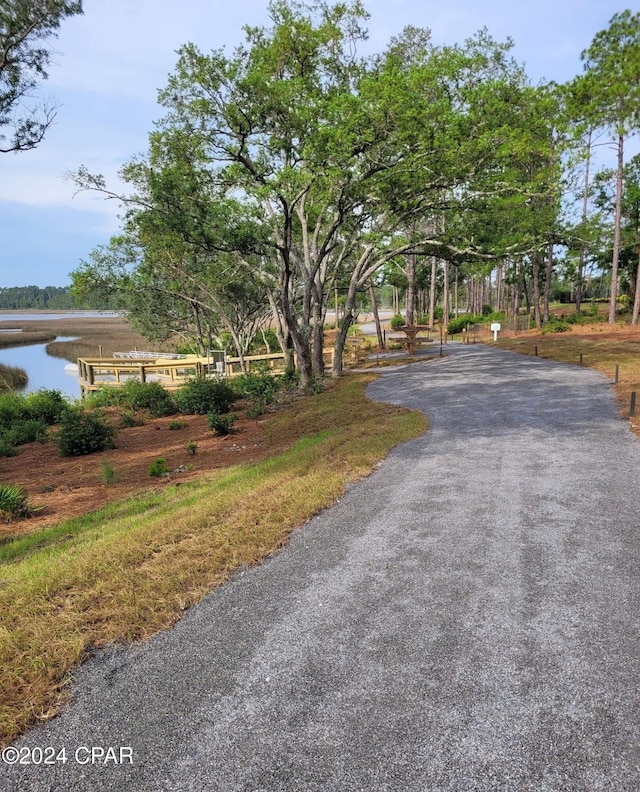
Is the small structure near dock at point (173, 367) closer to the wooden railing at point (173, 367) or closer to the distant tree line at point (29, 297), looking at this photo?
the wooden railing at point (173, 367)

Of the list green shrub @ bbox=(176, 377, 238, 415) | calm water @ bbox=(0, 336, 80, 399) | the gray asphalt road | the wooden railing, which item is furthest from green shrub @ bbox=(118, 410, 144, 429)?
calm water @ bbox=(0, 336, 80, 399)

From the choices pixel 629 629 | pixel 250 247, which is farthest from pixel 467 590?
pixel 250 247

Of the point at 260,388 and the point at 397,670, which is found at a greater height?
the point at 260,388

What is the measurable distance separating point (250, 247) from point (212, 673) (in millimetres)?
15562

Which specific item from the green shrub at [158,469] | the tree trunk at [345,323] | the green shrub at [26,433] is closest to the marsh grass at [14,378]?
the green shrub at [26,433]

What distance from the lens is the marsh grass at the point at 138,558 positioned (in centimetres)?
312

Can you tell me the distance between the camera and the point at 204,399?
1541 cm

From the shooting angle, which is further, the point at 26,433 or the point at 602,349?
the point at 602,349

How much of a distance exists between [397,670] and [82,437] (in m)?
10.5

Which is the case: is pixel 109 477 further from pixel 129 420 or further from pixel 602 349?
pixel 602 349

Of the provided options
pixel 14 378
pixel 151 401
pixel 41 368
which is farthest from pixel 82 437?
pixel 41 368

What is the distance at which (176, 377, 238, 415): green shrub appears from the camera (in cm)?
1540

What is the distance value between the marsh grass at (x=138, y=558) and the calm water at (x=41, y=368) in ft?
69.6

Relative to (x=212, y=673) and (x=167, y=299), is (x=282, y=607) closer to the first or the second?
(x=212, y=673)
